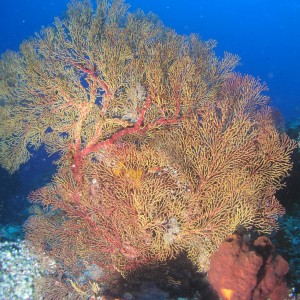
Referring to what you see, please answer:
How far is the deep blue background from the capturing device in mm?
112500

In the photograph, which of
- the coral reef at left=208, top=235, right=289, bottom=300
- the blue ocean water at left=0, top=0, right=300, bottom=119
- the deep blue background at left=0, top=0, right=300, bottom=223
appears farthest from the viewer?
the blue ocean water at left=0, top=0, right=300, bottom=119

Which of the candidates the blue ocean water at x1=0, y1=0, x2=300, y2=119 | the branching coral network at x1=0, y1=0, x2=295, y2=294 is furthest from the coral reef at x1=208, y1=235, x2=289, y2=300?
the blue ocean water at x1=0, y1=0, x2=300, y2=119

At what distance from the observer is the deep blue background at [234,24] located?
112500 millimetres

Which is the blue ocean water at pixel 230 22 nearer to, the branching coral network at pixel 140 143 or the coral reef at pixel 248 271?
the branching coral network at pixel 140 143

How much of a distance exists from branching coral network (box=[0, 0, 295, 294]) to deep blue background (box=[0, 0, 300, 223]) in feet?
332

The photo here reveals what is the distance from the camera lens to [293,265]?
4.59 metres

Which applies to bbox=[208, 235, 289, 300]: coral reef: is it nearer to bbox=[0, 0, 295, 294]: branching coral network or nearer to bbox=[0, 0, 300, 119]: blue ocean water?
bbox=[0, 0, 295, 294]: branching coral network

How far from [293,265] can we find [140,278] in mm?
2809

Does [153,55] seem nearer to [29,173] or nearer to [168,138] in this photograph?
[168,138]

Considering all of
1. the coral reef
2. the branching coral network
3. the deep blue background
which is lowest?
the coral reef

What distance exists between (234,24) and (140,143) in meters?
171

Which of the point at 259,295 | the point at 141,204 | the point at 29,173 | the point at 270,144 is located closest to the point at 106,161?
the point at 141,204

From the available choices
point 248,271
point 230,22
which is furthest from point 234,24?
point 248,271

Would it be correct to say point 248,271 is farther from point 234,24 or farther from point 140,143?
point 234,24
